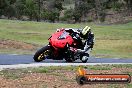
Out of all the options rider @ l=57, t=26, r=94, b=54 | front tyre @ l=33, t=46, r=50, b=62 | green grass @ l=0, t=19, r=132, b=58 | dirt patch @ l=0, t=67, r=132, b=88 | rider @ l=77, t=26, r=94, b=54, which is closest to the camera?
dirt patch @ l=0, t=67, r=132, b=88

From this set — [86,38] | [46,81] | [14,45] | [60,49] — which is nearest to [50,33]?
[14,45]

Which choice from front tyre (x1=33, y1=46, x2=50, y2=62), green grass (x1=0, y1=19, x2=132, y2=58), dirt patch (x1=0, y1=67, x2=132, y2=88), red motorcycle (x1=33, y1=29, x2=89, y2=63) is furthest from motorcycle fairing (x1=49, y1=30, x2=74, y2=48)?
green grass (x1=0, y1=19, x2=132, y2=58)

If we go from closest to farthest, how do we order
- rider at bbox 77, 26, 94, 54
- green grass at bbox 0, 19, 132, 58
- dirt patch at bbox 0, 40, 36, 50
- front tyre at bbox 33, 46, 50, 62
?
1. front tyre at bbox 33, 46, 50, 62
2. rider at bbox 77, 26, 94, 54
3. dirt patch at bbox 0, 40, 36, 50
4. green grass at bbox 0, 19, 132, 58

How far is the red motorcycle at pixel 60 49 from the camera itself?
16.4 metres

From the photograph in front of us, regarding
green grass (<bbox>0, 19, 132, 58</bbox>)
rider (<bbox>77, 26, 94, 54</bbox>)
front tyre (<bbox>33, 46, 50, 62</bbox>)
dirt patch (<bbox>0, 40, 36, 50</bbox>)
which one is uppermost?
rider (<bbox>77, 26, 94, 54</bbox>)

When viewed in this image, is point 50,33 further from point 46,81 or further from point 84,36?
point 46,81

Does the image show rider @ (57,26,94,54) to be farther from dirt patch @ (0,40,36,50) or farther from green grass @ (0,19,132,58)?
dirt patch @ (0,40,36,50)

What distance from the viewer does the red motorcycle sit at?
1641cm

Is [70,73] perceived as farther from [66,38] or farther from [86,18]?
[86,18]

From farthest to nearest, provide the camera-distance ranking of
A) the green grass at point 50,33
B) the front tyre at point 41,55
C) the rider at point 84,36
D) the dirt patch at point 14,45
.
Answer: the green grass at point 50,33 < the dirt patch at point 14,45 < the rider at point 84,36 < the front tyre at point 41,55

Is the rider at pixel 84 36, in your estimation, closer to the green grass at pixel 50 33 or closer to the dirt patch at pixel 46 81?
the dirt patch at pixel 46 81

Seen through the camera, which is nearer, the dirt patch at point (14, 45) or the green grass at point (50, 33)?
the dirt patch at point (14, 45)

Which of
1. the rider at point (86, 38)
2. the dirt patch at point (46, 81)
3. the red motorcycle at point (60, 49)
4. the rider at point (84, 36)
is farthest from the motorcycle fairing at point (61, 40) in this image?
the dirt patch at point (46, 81)

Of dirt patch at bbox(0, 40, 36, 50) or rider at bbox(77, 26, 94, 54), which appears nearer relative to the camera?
rider at bbox(77, 26, 94, 54)
